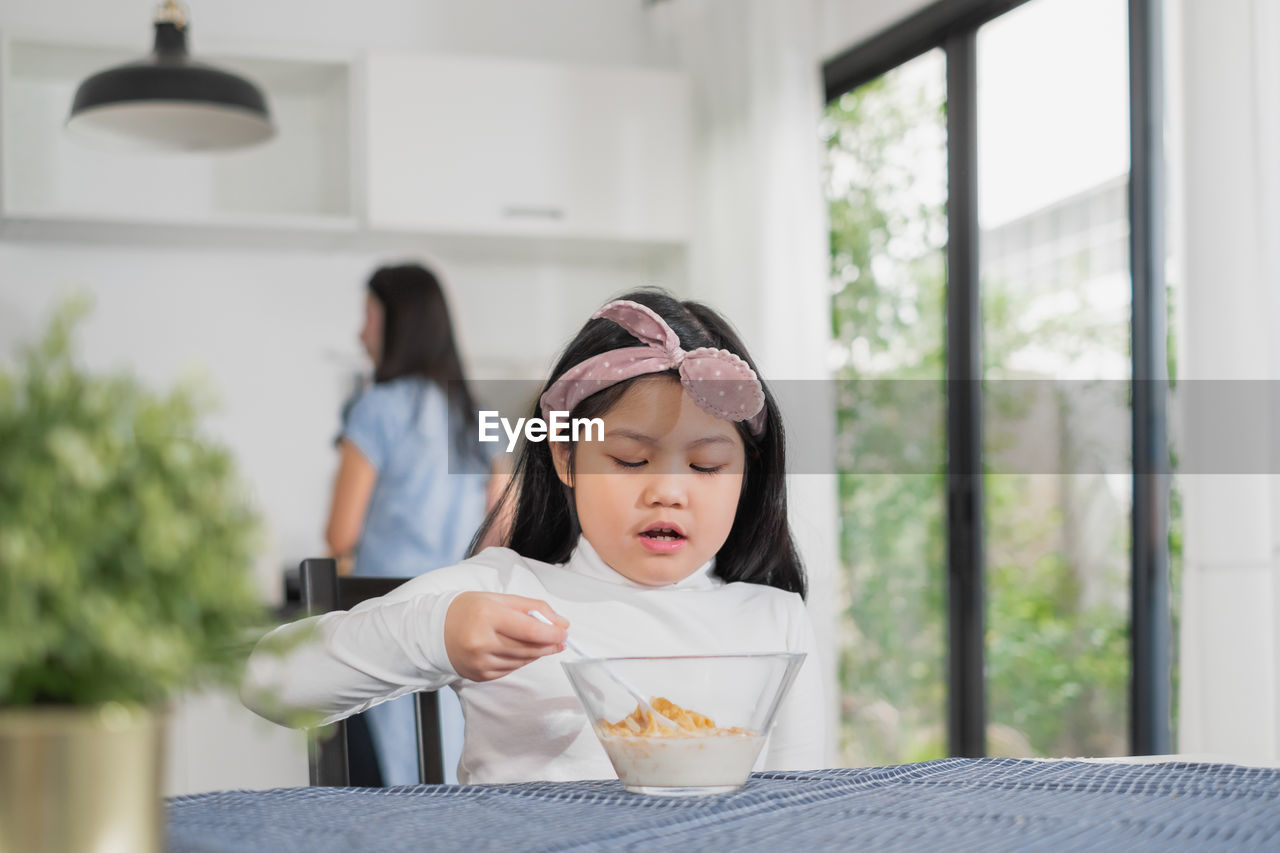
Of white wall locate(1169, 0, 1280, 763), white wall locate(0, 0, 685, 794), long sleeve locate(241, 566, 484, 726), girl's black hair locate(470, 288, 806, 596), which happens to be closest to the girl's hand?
long sleeve locate(241, 566, 484, 726)

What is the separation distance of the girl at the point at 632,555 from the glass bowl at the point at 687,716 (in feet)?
0.79

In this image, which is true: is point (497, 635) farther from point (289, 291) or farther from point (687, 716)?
point (289, 291)

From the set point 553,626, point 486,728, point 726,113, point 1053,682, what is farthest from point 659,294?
point 726,113

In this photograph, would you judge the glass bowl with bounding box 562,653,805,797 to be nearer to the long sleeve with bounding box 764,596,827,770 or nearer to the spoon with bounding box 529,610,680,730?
the spoon with bounding box 529,610,680,730

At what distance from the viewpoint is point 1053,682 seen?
266 centimetres

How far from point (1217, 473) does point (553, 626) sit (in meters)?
1.29

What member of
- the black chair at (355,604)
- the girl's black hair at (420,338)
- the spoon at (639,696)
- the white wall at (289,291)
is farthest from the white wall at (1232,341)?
the white wall at (289,291)

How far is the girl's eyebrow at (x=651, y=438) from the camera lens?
117cm

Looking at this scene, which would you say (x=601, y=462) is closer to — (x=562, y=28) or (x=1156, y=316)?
(x=1156, y=316)

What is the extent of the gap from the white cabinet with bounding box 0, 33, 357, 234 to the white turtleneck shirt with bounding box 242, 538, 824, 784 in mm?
2058

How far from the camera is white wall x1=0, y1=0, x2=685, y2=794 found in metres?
3.17

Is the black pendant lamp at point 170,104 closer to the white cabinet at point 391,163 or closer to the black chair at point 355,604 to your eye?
the white cabinet at point 391,163

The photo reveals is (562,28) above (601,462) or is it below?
above

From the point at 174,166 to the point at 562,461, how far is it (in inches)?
92.9
